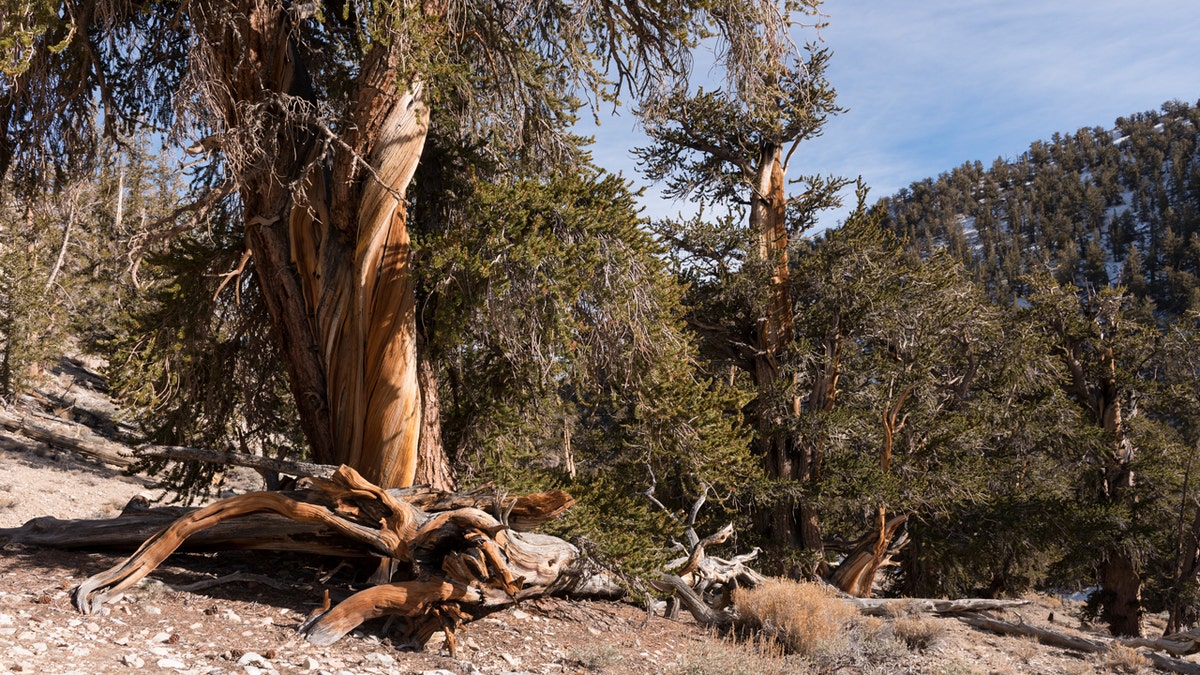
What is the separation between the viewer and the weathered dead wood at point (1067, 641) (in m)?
9.16

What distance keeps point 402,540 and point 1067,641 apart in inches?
349

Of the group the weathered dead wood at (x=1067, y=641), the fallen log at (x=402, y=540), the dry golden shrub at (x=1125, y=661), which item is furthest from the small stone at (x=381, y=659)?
the weathered dead wood at (x=1067, y=641)

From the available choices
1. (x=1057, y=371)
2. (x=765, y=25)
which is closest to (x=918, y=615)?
(x=1057, y=371)

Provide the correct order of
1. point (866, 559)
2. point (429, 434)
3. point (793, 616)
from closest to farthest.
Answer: point (429, 434), point (793, 616), point (866, 559)

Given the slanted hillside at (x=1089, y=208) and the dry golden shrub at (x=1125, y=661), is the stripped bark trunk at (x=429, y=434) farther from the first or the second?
the slanted hillside at (x=1089, y=208)

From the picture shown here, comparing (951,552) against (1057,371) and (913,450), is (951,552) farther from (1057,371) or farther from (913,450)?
(1057,371)

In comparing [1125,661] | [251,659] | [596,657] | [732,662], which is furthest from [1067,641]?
[251,659]

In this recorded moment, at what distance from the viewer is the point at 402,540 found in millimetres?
5156

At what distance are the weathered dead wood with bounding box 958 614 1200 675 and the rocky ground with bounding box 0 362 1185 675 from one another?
382 millimetres

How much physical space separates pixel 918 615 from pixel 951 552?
14.6 feet

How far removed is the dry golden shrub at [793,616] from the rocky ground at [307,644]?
0.15 metres

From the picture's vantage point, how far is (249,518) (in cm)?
560

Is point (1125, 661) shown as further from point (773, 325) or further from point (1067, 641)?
point (773, 325)

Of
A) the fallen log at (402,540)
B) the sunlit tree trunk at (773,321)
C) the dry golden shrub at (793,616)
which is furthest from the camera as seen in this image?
the sunlit tree trunk at (773,321)
